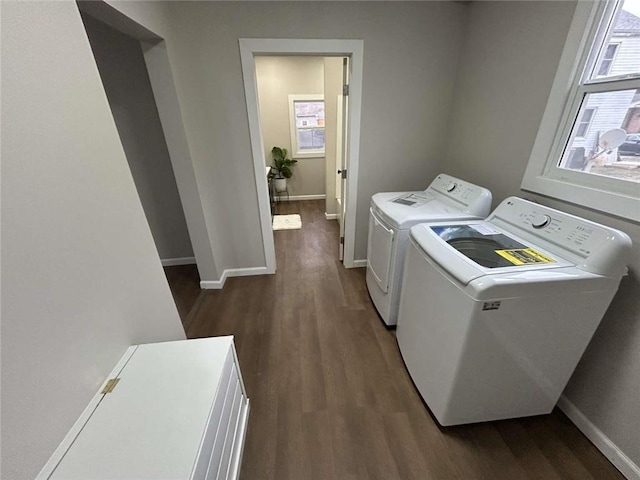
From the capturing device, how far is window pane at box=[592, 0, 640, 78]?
1129 millimetres

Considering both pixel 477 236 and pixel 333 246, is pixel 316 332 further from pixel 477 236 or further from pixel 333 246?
pixel 333 246

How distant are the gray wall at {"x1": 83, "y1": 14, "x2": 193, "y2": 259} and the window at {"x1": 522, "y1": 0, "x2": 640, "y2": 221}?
2.97 m

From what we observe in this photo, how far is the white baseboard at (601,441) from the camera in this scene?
1148mm

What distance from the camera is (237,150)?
7.35ft

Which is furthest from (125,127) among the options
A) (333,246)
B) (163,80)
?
(333,246)

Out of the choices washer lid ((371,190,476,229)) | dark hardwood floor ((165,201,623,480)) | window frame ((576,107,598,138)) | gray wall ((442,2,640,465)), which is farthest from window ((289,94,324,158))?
window frame ((576,107,598,138))

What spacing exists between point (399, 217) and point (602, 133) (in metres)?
1.04

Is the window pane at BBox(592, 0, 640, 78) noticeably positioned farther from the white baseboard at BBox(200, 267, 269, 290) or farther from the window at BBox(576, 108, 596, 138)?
the white baseboard at BBox(200, 267, 269, 290)

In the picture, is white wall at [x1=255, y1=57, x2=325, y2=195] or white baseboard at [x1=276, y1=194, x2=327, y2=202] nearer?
white wall at [x1=255, y1=57, x2=325, y2=195]

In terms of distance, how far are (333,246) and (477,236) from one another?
206 centimetres

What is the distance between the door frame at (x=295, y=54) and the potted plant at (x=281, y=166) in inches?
108

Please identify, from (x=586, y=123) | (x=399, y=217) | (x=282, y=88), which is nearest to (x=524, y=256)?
(x=399, y=217)

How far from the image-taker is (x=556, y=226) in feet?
4.01

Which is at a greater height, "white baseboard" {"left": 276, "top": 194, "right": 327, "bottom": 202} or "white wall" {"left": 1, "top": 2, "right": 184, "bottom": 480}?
"white wall" {"left": 1, "top": 2, "right": 184, "bottom": 480}
